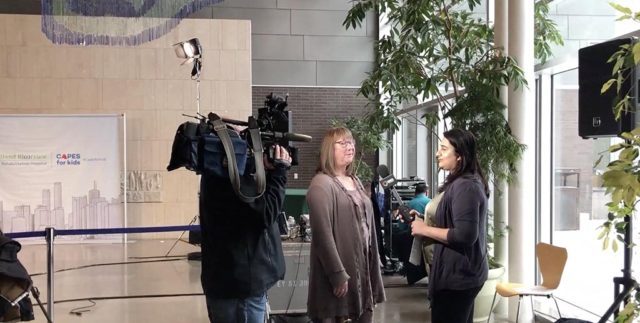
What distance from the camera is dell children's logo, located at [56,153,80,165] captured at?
32.4ft

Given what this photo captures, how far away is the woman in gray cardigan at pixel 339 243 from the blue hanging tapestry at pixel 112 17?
92.8 inches

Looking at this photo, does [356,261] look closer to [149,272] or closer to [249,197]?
[249,197]

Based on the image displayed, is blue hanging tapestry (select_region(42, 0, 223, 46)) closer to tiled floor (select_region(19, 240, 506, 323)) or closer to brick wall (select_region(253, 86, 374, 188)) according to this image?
tiled floor (select_region(19, 240, 506, 323))

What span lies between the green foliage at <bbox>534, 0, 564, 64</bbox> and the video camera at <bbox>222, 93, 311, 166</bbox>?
3681mm

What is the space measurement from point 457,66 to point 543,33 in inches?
38.2

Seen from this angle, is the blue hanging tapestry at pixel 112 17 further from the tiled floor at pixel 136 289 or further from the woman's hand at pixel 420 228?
the woman's hand at pixel 420 228

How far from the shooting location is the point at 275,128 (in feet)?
8.26

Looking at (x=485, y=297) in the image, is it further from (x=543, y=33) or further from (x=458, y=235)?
(x=458, y=235)

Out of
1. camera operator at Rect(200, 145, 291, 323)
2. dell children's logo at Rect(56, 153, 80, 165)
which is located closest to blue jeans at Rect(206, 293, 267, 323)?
camera operator at Rect(200, 145, 291, 323)

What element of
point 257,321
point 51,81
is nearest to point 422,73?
point 257,321

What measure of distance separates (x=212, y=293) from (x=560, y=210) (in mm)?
4838

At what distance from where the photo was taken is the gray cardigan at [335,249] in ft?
9.00

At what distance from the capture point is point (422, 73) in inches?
212

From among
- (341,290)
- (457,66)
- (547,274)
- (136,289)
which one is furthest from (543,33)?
(136,289)
